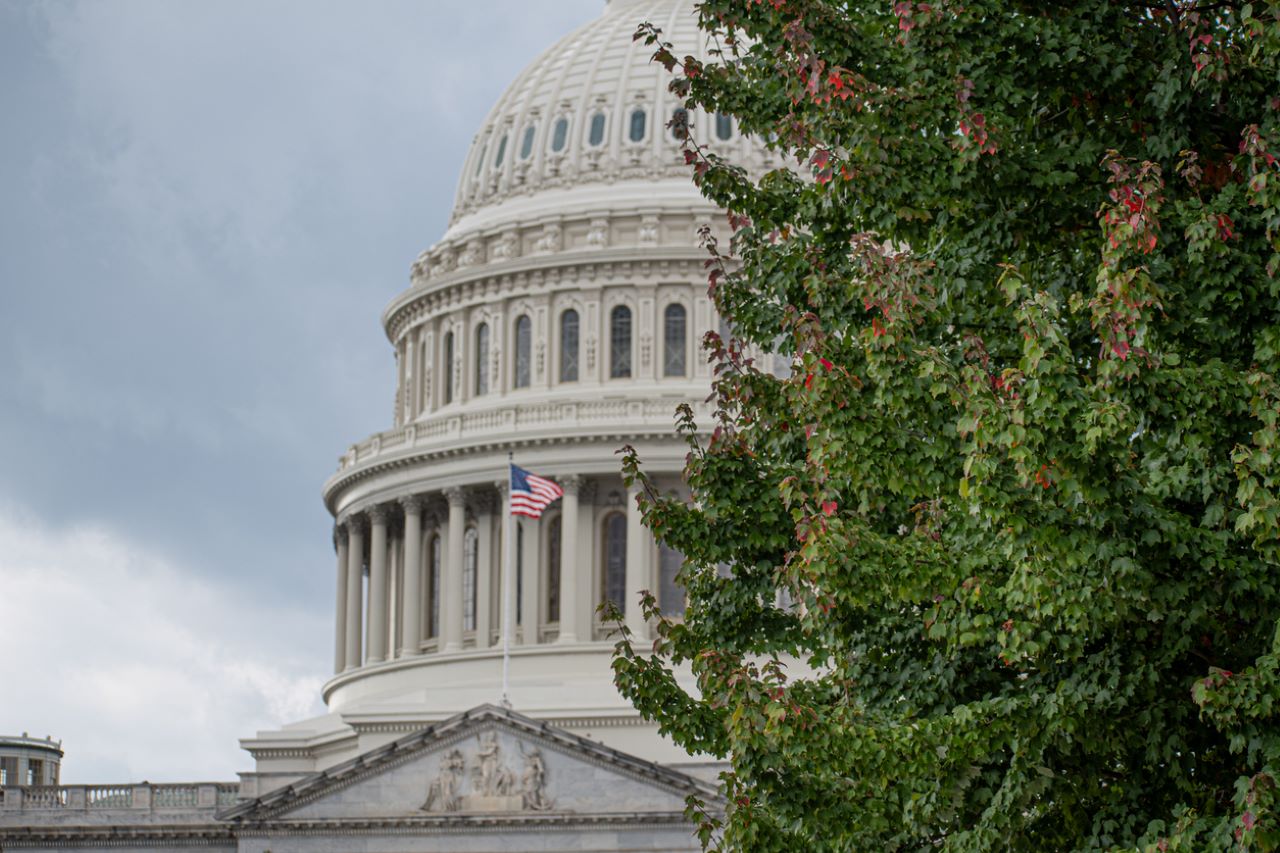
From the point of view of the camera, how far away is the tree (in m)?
18.3

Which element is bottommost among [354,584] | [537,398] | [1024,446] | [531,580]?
[1024,446]

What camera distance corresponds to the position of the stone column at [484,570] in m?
85.4

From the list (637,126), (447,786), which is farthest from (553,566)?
(447,786)

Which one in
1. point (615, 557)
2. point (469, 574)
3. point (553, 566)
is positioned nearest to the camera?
point (615, 557)

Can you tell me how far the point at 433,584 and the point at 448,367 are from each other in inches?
353

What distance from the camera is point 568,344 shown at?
295 ft

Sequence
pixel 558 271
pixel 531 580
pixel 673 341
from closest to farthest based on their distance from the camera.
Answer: pixel 531 580 < pixel 673 341 < pixel 558 271

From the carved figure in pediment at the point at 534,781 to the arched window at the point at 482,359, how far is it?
2454 cm

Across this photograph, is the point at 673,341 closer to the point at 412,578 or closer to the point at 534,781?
the point at 412,578

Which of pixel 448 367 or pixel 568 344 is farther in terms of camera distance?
pixel 448 367

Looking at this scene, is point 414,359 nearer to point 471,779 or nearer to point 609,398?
point 609,398

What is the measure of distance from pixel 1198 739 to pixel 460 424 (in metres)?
69.3

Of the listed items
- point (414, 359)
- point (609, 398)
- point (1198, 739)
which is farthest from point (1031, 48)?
point (414, 359)

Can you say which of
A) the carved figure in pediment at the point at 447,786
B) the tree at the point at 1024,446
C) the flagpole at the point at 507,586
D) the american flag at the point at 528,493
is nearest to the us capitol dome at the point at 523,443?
the flagpole at the point at 507,586
